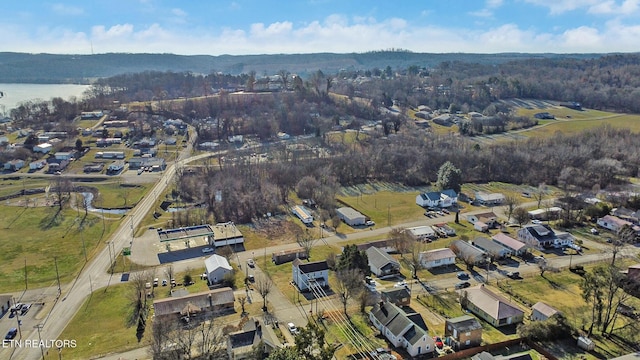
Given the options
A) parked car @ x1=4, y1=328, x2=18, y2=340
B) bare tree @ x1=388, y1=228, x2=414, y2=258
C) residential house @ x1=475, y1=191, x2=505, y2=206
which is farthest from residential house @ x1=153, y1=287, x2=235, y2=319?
residential house @ x1=475, y1=191, x2=505, y2=206

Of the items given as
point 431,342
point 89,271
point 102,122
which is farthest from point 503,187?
point 102,122

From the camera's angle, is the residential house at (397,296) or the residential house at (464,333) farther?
the residential house at (397,296)

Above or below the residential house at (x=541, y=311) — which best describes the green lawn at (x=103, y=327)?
below

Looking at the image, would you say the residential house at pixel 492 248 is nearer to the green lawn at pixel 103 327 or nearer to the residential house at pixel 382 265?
the residential house at pixel 382 265

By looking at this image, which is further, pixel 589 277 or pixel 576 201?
pixel 576 201

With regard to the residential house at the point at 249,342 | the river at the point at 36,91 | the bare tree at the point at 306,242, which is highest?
the river at the point at 36,91

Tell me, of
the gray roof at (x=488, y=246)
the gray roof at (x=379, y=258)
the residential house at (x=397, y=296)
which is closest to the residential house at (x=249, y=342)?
the residential house at (x=397, y=296)

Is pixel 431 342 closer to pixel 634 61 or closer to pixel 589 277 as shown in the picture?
A: pixel 589 277
